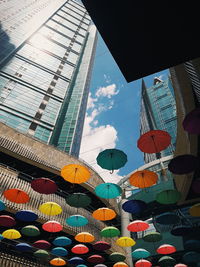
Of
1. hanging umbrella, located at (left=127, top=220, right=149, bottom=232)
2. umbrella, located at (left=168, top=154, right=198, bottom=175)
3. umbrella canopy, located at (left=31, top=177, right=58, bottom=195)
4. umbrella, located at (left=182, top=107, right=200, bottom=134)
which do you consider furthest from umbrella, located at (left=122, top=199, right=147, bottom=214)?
umbrella, located at (left=182, top=107, right=200, bottom=134)

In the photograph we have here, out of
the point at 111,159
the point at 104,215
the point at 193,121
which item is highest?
the point at 111,159

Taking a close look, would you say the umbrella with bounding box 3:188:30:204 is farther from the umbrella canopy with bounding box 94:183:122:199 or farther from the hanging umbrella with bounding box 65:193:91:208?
the umbrella canopy with bounding box 94:183:122:199

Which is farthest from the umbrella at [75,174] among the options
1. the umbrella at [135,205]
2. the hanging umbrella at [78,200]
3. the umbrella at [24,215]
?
the umbrella at [24,215]

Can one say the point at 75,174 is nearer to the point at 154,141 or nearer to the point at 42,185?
the point at 42,185

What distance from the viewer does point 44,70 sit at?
7481 cm

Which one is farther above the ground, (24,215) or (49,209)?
(49,209)

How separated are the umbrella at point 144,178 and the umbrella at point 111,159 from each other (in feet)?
2.84

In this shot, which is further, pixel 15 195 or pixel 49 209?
pixel 49 209

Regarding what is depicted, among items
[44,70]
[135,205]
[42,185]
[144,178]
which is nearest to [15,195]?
[42,185]

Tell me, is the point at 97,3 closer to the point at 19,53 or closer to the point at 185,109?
the point at 185,109

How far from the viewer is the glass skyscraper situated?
61.3 m

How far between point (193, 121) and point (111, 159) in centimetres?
424

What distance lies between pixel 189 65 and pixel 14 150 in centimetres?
1201

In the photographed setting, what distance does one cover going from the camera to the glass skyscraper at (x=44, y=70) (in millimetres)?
61312
